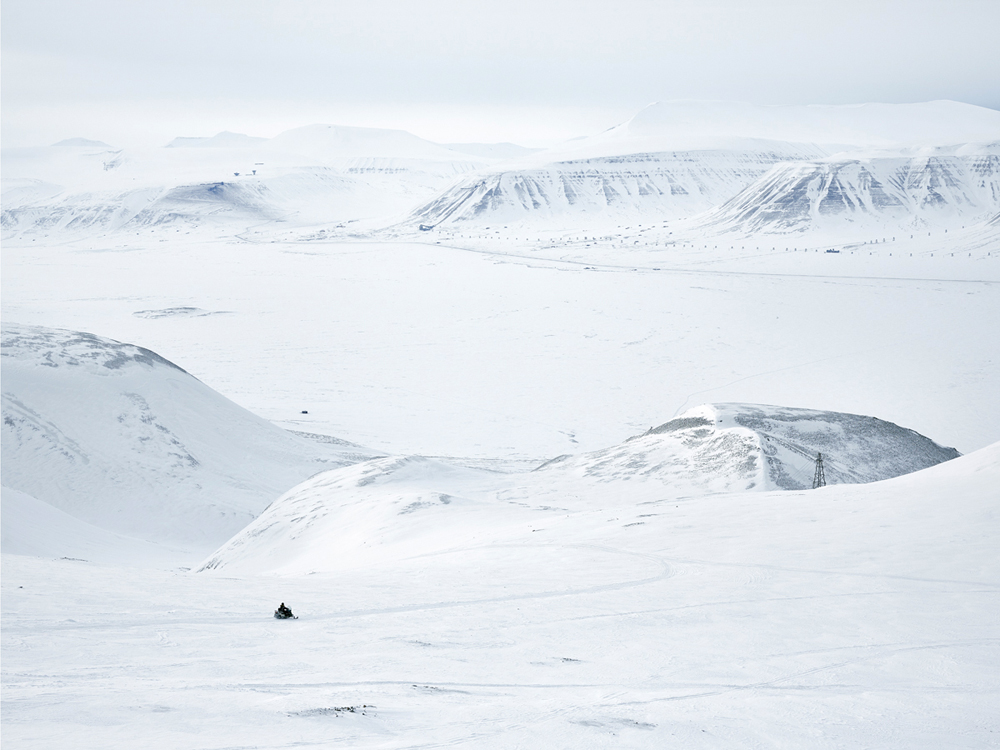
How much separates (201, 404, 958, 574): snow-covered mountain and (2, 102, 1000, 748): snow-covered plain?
13cm

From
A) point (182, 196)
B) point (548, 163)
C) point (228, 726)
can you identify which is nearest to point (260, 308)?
point (228, 726)

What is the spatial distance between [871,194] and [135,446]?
10808cm

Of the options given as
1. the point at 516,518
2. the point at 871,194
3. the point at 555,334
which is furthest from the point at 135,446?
the point at 871,194

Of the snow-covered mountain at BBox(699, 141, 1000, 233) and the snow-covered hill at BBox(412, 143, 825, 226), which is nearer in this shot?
the snow-covered mountain at BBox(699, 141, 1000, 233)

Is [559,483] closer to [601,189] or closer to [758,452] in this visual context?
[758,452]

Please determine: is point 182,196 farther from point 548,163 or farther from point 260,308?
point 260,308

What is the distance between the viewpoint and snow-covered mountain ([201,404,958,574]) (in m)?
16.8

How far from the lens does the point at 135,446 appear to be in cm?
2688

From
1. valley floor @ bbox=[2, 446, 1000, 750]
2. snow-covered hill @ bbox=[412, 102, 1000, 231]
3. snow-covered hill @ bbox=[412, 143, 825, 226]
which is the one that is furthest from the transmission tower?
snow-covered hill @ bbox=[412, 143, 825, 226]

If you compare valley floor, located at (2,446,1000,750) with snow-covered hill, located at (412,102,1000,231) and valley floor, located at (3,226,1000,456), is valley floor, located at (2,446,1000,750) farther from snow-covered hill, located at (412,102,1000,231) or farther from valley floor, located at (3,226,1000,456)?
snow-covered hill, located at (412,102,1000,231)

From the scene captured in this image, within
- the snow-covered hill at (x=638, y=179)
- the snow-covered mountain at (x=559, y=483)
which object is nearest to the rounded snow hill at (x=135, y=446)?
the snow-covered mountain at (x=559, y=483)

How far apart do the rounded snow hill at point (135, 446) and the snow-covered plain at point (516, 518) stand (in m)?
0.12

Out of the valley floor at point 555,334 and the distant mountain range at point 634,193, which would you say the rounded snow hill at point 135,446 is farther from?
the distant mountain range at point 634,193

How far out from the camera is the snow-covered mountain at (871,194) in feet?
350
